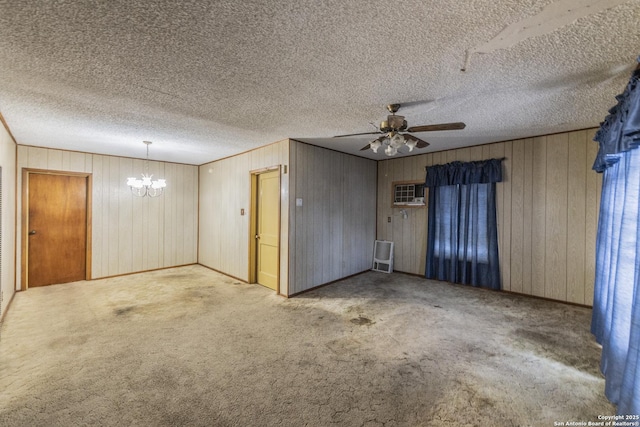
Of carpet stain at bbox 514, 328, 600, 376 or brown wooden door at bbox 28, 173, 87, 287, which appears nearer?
carpet stain at bbox 514, 328, 600, 376

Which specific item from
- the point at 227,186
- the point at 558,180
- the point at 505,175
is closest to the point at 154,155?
the point at 227,186

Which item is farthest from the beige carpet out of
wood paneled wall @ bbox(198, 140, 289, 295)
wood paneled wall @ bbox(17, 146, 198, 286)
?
wood paneled wall @ bbox(17, 146, 198, 286)

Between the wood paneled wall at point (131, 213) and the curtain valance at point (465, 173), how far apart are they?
531 centimetres

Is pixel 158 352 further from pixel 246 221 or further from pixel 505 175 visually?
pixel 505 175

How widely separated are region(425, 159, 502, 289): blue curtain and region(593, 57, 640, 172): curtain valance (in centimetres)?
171

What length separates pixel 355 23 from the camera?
159 centimetres

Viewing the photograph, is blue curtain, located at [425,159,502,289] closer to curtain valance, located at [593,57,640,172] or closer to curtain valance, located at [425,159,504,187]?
curtain valance, located at [425,159,504,187]

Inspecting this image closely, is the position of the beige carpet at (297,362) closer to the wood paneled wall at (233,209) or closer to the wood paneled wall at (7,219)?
the wood paneled wall at (7,219)

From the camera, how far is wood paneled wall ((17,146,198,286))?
5.06m

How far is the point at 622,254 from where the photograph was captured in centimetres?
210

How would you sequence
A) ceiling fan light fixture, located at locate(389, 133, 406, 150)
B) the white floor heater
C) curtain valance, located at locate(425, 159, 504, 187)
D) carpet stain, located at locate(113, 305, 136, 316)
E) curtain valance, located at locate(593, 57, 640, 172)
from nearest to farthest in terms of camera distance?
curtain valance, located at locate(593, 57, 640, 172) → ceiling fan light fixture, located at locate(389, 133, 406, 150) → carpet stain, located at locate(113, 305, 136, 316) → curtain valance, located at locate(425, 159, 504, 187) → the white floor heater

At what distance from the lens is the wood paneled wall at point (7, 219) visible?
336 centimetres

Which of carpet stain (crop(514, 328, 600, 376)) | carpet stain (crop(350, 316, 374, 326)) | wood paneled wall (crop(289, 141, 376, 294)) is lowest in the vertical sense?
carpet stain (crop(350, 316, 374, 326))

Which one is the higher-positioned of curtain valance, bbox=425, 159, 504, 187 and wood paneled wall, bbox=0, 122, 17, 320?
curtain valance, bbox=425, 159, 504, 187
